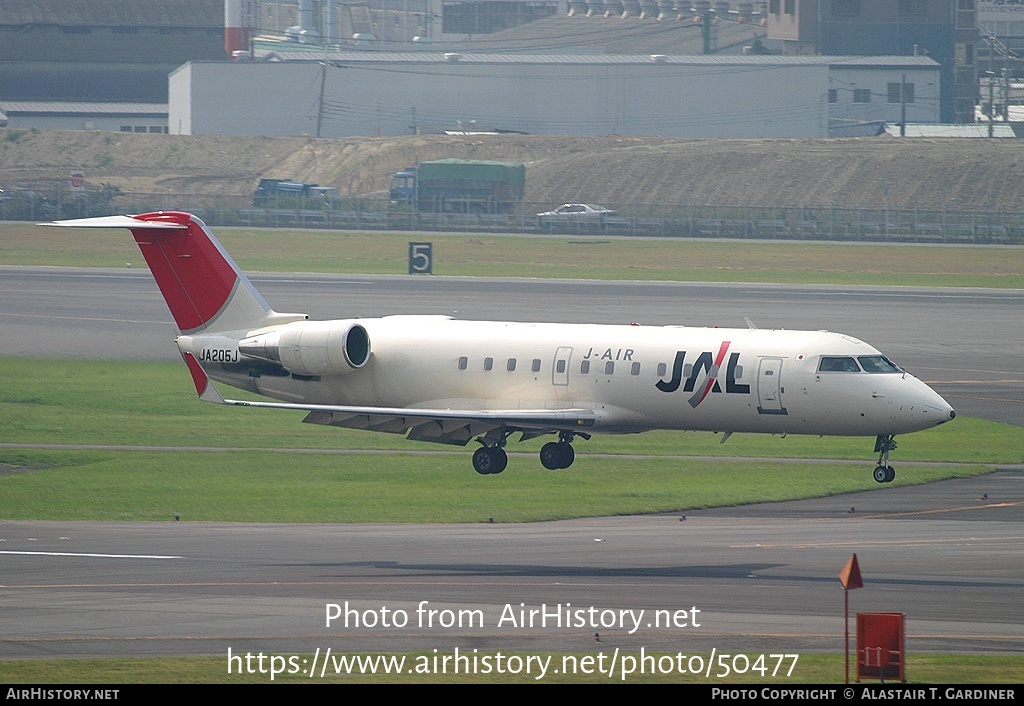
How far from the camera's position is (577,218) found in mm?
115625

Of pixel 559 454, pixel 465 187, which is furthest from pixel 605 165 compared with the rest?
pixel 559 454

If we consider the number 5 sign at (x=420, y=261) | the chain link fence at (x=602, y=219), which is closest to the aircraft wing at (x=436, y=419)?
the number 5 sign at (x=420, y=261)

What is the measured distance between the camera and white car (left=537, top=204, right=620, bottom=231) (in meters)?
112

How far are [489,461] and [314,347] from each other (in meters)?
5.86

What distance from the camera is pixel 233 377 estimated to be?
4181 centimetres

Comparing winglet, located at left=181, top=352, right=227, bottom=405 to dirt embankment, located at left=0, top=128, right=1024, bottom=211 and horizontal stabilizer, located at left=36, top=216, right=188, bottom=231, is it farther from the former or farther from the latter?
dirt embankment, located at left=0, top=128, right=1024, bottom=211

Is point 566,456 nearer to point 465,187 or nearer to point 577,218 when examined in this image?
point 577,218

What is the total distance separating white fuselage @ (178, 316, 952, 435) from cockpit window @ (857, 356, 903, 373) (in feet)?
0.51

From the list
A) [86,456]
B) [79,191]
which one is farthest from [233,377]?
[79,191]

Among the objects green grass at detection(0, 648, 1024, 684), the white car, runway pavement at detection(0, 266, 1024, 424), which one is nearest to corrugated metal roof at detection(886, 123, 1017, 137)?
the white car

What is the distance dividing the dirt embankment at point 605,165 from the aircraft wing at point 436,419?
93401 millimetres

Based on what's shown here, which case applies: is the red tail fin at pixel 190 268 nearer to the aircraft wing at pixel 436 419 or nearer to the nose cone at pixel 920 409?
the aircraft wing at pixel 436 419

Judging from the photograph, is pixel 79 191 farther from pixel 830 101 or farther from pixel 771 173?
pixel 830 101

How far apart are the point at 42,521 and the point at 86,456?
890 cm
